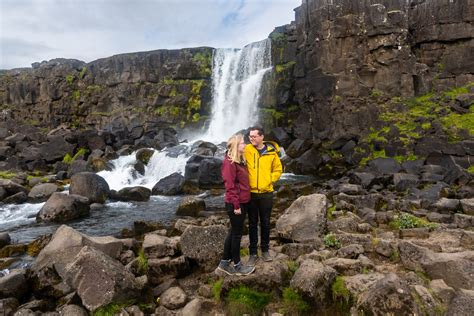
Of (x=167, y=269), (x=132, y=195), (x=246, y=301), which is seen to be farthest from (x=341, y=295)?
(x=132, y=195)

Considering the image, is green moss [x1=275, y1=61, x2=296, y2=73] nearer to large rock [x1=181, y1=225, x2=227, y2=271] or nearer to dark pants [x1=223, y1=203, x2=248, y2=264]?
large rock [x1=181, y1=225, x2=227, y2=271]

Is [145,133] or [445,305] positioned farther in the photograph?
[145,133]

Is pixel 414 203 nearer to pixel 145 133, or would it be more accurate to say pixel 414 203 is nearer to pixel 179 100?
pixel 145 133

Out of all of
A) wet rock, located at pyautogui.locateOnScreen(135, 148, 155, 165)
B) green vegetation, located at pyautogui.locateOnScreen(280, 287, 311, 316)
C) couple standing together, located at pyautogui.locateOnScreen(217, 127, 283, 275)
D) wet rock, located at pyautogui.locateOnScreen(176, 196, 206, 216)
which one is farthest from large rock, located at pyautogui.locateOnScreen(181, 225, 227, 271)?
wet rock, located at pyautogui.locateOnScreen(135, 148, 155, 165)

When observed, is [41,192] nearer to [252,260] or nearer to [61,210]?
[61,210]

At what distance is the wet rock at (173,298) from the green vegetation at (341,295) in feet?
8.51

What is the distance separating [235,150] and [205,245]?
250cm

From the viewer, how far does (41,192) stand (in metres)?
22.3

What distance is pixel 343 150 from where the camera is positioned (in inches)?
1145

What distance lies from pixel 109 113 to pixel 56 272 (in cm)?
5356

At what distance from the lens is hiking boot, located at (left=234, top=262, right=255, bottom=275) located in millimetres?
6590

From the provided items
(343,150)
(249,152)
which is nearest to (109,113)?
(343,150)

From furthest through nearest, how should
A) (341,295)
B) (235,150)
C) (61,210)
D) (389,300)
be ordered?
1. (61,210)
2. (235,150)
3. (341,295)
4. (389,300)

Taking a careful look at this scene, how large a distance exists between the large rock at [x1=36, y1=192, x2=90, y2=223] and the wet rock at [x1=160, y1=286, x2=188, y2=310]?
38.0ft
